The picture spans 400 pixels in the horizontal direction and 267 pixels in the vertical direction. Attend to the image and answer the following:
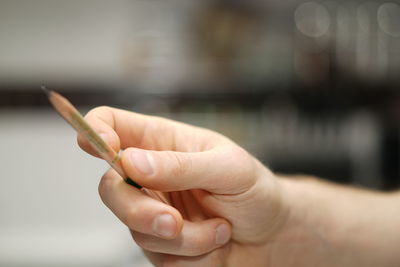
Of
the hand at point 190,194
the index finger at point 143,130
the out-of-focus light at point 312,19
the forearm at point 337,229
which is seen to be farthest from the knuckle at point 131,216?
the out-of-focus light at point 312,19

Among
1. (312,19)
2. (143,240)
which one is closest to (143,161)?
(143,240)

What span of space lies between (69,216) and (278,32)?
58.9 inches

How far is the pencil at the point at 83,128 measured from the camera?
468 mm

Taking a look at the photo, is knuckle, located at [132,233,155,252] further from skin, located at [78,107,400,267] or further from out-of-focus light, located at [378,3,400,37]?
out-of-focus light, located at [378,3,400,37]

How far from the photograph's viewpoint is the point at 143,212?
0.60 m

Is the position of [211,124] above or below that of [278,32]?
below

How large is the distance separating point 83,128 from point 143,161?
11 cm

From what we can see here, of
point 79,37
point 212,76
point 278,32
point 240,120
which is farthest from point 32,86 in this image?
point 278,32

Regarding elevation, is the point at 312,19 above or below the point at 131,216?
above

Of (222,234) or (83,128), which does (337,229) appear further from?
(83,128)

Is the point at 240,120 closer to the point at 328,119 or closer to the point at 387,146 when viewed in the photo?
the point at 328,119

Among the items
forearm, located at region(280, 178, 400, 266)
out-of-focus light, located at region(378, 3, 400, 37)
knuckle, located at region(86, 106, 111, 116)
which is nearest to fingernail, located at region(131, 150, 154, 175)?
knuckle, located at region(86, 106, 111, 116)

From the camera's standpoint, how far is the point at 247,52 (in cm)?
246

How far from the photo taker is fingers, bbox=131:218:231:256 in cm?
69
